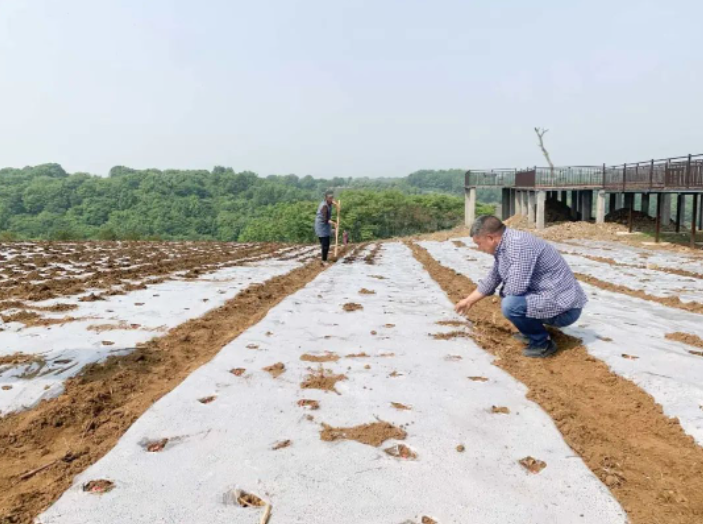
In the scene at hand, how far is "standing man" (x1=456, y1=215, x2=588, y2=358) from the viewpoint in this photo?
4.23 meters

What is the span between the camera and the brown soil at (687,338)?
485 centimetres

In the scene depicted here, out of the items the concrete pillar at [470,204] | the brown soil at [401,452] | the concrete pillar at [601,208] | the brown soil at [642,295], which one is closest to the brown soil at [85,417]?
the brown soil at [401,452]

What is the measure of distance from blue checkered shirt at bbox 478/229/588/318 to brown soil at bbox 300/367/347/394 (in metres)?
1.66

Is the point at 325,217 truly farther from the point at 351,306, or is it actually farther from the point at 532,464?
the point at 532,464

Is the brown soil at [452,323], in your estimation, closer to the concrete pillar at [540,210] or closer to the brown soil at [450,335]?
the brown soil at [450,335]

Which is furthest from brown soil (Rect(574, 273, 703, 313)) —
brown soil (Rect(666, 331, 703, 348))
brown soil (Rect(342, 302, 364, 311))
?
brown soil (Rect(342, 302, 364, 311))

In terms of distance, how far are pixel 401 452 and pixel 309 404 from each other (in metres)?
0.83

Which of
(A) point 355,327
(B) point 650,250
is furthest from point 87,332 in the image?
(B) point 650,250

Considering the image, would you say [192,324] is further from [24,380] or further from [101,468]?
[101,468]

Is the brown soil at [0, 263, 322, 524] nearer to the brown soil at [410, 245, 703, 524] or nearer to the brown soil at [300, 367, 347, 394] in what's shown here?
the brown soil at [300, 367, 347, 394]

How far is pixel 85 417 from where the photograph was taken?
10.8 feet

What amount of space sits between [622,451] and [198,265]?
10.4 meters

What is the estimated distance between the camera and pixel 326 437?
288 centimetres

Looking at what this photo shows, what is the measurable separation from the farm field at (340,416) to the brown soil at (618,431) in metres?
0.01
